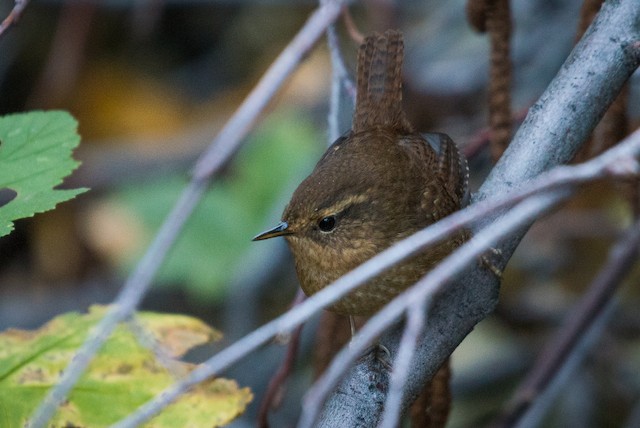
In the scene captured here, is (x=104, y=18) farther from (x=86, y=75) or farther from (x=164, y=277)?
(x=164, y=277)

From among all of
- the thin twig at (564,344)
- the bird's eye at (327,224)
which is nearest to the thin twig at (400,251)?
the bird's eye at (327,224)

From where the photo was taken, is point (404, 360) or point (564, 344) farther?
point (564, 344)

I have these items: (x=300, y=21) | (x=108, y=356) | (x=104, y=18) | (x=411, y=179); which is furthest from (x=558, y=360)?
(x=104, y=18)

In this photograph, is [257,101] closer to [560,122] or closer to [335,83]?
[560,122]

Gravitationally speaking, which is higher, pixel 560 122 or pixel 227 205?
pixel 227 205

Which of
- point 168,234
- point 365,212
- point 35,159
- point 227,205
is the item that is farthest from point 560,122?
point 227,205

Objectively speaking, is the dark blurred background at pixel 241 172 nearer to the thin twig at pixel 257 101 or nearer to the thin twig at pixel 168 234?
the thin twig at pixel 257 101

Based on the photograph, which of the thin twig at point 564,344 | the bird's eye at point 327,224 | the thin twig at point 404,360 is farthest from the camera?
the thin twig at point 564,344
